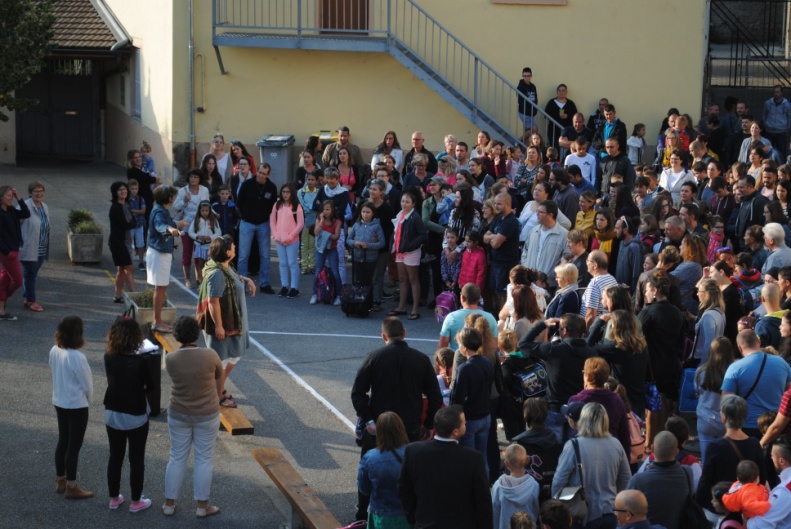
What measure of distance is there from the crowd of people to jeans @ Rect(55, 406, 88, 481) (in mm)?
18

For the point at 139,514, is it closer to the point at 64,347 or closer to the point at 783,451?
the point at 64,347

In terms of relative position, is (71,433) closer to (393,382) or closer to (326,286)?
(393,382)

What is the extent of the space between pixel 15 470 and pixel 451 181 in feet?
27.2

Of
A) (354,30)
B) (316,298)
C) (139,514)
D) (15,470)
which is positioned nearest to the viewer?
(139,514)

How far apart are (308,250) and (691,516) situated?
10.5 metres

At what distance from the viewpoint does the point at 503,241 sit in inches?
549

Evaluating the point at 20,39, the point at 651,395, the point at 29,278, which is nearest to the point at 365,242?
the point at 29,278

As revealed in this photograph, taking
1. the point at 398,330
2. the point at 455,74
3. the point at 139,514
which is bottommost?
the point at 139,514

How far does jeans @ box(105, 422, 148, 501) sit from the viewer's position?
891cm

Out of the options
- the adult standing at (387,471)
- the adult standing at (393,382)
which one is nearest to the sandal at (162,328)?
the adult standing at (393,382)

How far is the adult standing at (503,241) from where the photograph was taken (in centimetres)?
1396

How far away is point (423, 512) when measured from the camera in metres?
6.96

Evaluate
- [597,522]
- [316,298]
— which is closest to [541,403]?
[597,522]

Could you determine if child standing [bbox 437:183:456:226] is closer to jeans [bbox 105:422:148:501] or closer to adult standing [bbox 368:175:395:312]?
adult standing [bbox 368:175:395:312]
